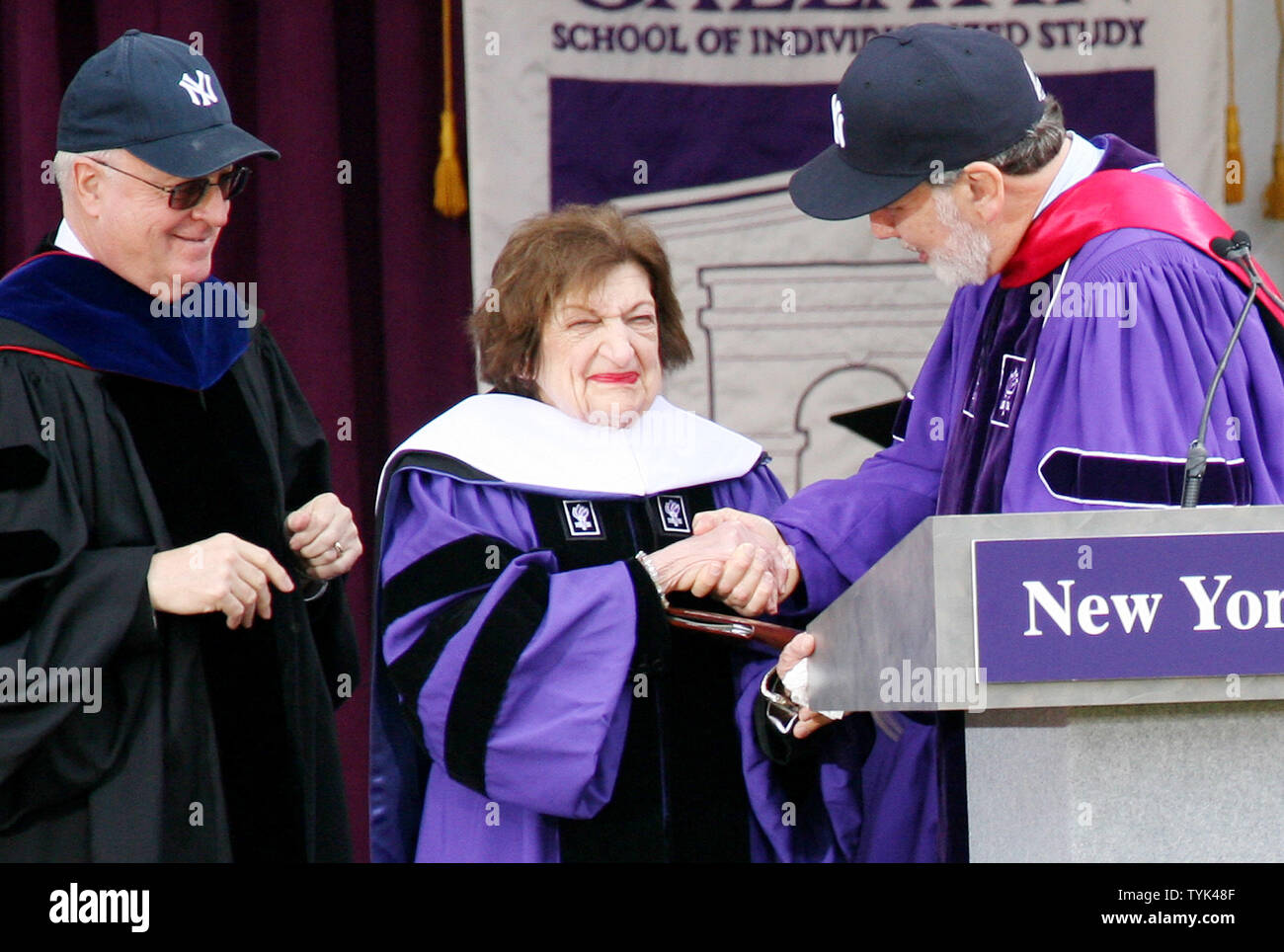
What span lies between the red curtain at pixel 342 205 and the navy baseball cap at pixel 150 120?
125 centimetres

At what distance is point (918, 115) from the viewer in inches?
120

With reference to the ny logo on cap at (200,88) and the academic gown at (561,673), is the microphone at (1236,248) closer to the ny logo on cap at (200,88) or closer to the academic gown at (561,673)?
the academic gown at (561,673)

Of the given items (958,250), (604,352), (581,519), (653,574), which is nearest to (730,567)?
(653,574)

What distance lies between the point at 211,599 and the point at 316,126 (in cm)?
201

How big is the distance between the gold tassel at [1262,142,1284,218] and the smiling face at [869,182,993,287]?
2.08 metres

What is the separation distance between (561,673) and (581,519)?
378 mm

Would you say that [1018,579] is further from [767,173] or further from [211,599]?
[767,173]

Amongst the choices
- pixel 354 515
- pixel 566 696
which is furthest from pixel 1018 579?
pixel 354 515

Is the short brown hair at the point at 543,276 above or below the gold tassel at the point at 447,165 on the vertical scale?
below

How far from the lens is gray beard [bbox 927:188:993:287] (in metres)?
3.08

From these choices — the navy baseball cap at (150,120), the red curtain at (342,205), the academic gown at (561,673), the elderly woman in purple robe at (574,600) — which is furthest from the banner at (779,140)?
the navy baseball cap at (150,120)

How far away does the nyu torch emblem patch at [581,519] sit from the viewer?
341 cm

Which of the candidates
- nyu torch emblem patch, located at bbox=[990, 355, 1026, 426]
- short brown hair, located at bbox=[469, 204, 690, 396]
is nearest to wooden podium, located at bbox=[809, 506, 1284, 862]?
nyu torch emblem patch, located at bbox=[990, 355, 1026, 426]

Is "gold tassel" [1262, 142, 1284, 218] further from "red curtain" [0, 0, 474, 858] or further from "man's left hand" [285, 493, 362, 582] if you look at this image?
"man's left hand" [285, 493, 362, 582]
